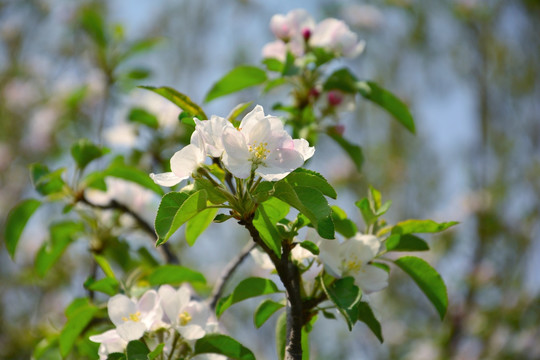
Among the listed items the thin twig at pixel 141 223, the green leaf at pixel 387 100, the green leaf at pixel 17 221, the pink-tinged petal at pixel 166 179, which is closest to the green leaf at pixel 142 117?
the thin twig at pixel 141 223

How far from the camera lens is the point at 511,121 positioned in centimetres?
457

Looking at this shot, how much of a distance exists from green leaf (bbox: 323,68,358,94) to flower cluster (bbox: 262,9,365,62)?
50 mm

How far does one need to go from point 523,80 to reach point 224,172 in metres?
4.29

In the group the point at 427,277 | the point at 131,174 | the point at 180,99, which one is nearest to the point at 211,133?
the point at 180,99

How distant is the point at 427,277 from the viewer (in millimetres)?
1021

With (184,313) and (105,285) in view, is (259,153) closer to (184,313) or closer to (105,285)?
(184,313)

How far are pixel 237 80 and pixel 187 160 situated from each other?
25.8 inches

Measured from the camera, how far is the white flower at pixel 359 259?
0.97 meters

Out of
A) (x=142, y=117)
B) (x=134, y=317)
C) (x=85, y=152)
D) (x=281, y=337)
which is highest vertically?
(x=142, y=117)

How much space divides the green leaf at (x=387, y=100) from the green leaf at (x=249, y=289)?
60cm

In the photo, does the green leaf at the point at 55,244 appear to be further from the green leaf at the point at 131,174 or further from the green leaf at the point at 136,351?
the green leaf at the point at 136,351

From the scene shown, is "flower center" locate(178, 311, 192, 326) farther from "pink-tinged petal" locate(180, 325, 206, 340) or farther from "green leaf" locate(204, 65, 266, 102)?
"green leaf" locate(204, 65, 266, 102)

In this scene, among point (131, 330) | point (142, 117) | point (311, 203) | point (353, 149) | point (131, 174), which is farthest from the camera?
point (142, 117)

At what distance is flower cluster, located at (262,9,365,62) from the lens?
144cm
